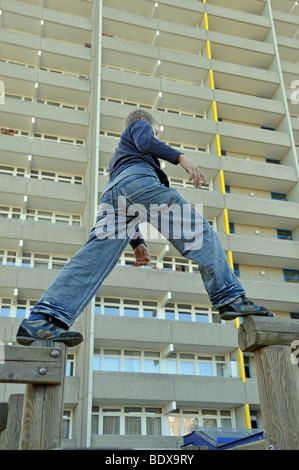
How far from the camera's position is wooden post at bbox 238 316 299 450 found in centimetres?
235

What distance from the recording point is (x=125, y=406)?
2270 centimetres

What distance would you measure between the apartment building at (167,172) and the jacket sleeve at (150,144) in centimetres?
1832

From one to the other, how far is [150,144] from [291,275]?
26.9m

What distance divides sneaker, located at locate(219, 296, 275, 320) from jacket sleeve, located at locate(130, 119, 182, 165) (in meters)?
0.95

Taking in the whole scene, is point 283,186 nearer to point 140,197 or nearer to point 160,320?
point 160,320

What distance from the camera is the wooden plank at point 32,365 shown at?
7.39ft

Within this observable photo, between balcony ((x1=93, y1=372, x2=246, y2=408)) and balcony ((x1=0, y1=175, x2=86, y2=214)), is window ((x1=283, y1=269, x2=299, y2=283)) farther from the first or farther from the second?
balcony ((x1=0, y1=175, x2=86, y2=214))

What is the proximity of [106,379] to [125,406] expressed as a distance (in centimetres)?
245

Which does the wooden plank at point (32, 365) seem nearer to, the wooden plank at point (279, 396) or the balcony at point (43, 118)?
the wooden plank at point (279, 396)

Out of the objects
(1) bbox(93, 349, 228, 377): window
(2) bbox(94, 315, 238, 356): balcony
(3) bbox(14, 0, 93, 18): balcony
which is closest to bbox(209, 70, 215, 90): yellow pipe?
(3) bbox(14, 0, 93, 18): balcony

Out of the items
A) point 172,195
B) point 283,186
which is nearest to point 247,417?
point 283,186

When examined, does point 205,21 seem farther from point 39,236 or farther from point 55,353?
point 55,353

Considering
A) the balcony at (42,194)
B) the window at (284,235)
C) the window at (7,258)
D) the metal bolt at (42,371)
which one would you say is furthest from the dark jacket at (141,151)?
the window at (284,235)

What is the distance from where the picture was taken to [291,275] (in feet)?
94.2
